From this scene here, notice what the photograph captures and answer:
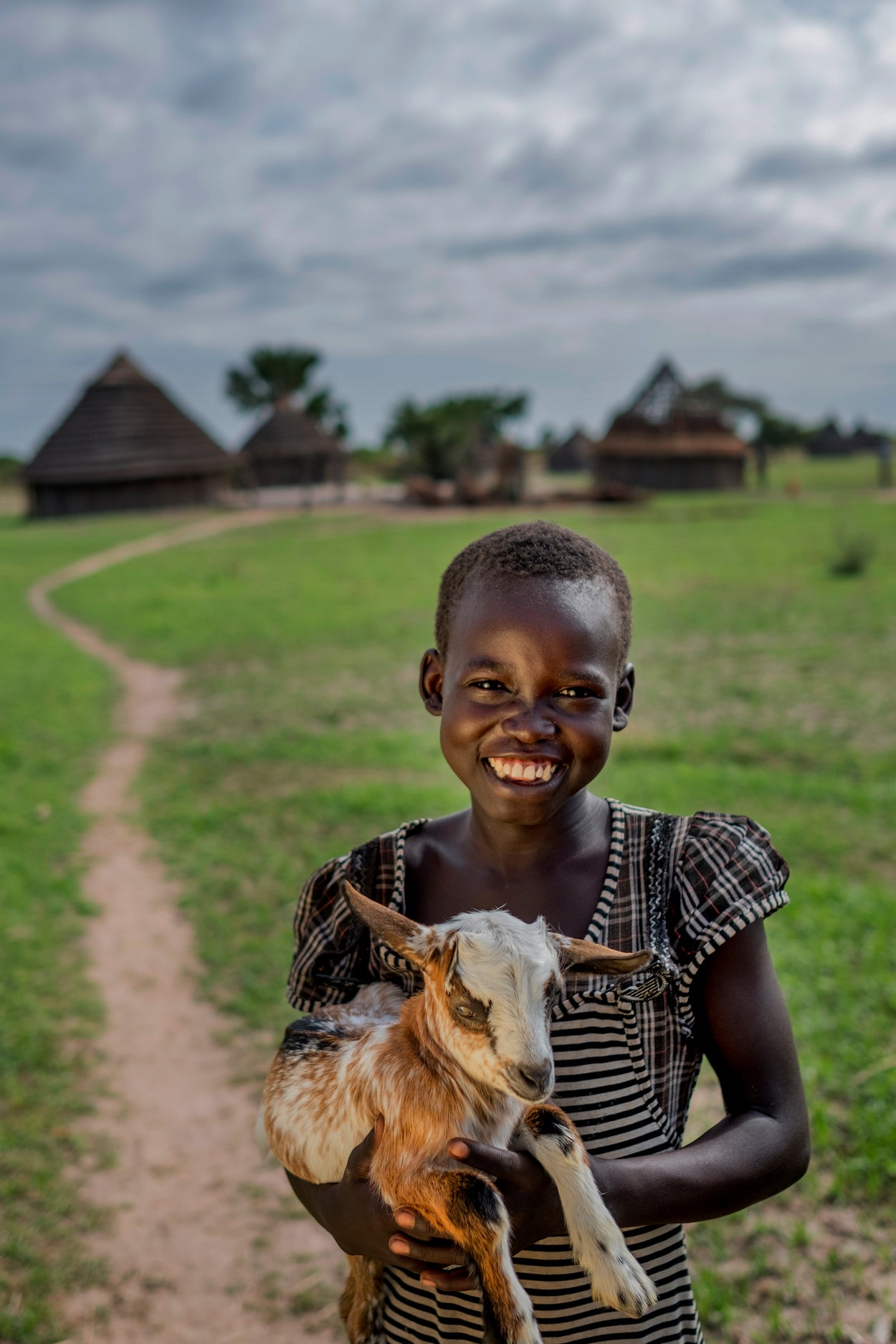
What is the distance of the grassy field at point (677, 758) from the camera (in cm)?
400

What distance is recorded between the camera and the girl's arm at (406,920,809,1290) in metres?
1.46

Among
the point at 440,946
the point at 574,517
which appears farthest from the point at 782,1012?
the point at 574,517

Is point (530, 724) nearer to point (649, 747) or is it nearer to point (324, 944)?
point (324, 944)

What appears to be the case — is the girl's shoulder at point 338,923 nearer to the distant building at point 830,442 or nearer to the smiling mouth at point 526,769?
the smiling mouth at point 526,769

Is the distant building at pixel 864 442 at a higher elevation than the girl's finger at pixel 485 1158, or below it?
higher

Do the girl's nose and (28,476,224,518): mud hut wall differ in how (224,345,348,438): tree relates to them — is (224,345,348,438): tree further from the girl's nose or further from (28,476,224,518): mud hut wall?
the girl's nose

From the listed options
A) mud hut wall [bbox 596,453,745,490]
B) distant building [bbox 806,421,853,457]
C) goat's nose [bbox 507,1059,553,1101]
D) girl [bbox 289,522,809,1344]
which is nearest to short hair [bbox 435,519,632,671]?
girl [bbox 289,522,809,1344]

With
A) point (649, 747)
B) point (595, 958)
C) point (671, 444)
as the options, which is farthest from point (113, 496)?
point (595, 958)

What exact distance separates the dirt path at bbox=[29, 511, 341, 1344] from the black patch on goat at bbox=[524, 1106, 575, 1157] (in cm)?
227

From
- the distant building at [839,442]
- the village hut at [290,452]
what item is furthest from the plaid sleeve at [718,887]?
the distant building at [839,442]

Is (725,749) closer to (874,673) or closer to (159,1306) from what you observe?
(874,673)

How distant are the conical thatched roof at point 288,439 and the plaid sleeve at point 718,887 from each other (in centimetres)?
3942

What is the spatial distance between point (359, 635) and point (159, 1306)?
36.5ft

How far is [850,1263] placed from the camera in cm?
321
